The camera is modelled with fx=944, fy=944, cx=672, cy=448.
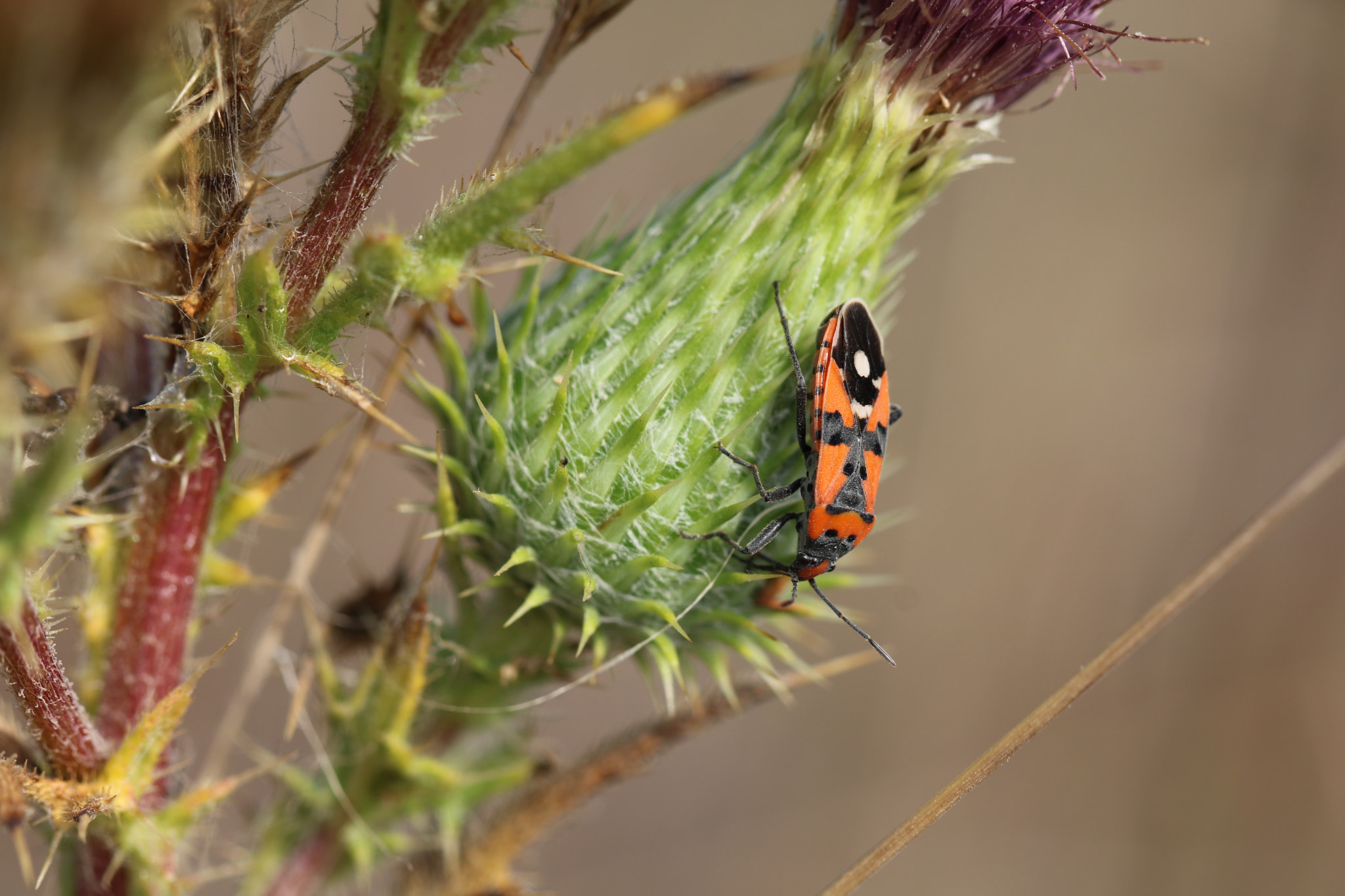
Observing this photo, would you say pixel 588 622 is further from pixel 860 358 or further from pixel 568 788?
pixel 860 358

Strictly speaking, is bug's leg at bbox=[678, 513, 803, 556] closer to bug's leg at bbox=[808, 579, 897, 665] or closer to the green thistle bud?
the green thistle bud

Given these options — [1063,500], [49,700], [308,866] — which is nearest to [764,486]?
[49,700]

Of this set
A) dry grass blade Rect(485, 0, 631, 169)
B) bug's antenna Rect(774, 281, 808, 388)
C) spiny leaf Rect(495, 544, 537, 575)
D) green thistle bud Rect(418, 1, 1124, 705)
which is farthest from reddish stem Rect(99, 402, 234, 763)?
bug's antenna Rect(774, 281, 808, 388)

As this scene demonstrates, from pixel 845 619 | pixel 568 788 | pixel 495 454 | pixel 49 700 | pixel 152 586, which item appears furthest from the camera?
pixel 845 619

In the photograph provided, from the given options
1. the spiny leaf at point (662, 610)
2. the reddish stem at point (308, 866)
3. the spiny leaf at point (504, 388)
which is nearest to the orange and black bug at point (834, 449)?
the spiny leaf at point (662, 610)

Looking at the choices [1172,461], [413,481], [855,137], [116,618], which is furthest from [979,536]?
[116,618]

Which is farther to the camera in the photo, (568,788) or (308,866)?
(308,866)
